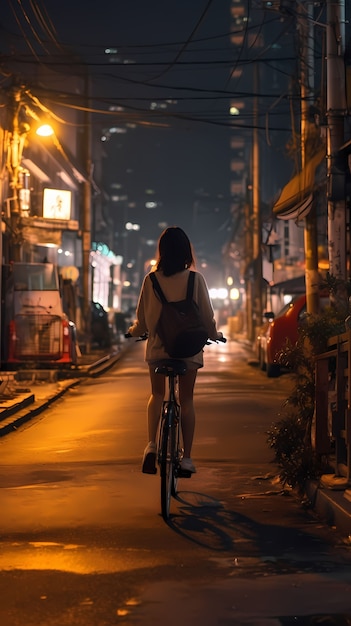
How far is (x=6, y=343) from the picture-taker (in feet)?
85.1

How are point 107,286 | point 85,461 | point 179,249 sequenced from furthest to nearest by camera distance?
point 107,286
point 85,461
point 179,249

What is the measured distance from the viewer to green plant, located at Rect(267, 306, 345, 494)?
28.4ft

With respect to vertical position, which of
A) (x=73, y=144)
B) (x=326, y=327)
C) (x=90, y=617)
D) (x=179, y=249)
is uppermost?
(x=73, y=144)

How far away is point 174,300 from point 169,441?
1117 mm

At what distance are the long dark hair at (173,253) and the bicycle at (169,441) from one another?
755 mm

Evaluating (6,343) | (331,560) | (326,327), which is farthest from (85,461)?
(6,343)

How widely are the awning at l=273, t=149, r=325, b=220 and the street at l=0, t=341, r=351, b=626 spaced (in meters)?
9.30

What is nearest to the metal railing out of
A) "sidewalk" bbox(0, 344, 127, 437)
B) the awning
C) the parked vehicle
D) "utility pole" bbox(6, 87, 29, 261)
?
"sidewalk" bbox(0, 344, 127, 437)

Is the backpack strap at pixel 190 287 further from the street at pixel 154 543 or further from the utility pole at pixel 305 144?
the utility pole at pixel 305 144

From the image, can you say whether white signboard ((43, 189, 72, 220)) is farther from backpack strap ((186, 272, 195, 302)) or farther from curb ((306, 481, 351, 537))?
curb ((306, 481, 351, 537))

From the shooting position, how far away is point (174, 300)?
8.21 meters

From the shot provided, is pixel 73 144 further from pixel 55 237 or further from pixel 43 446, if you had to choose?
pixel 43 446

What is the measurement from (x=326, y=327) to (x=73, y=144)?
61.1 metres

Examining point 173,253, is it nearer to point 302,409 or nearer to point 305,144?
point 302,409
